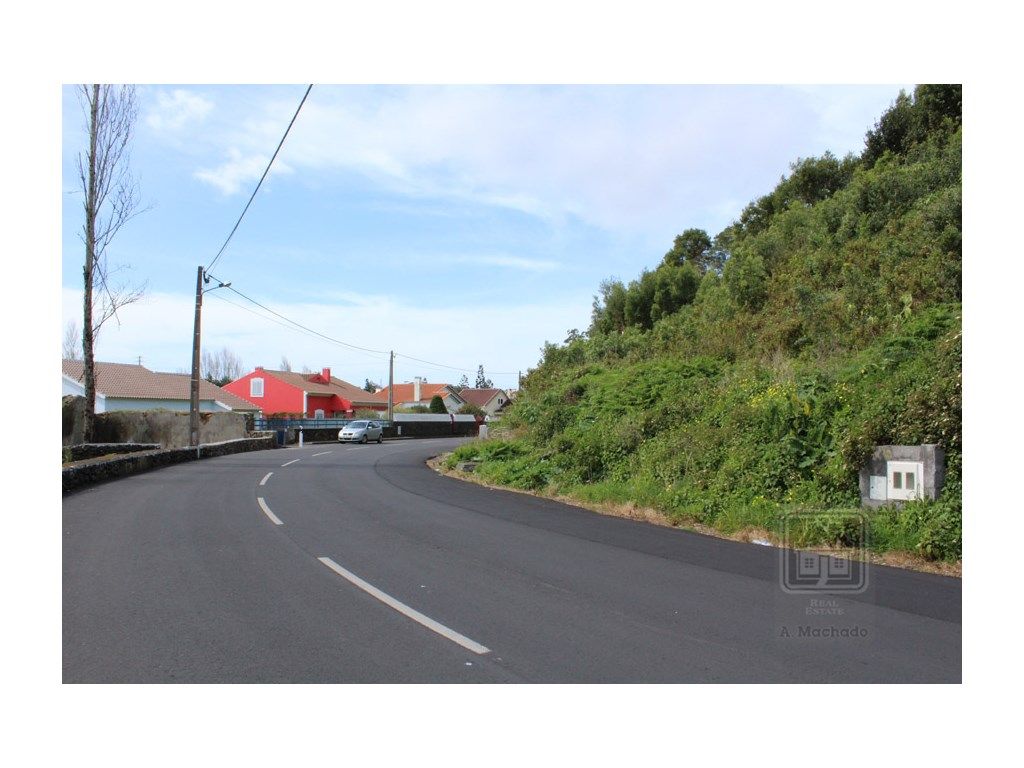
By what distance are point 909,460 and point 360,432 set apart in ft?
125

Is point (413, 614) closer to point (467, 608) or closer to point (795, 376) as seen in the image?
point (467, 608)

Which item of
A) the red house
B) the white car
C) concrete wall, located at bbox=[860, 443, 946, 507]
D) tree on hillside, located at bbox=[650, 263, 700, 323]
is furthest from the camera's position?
the red house

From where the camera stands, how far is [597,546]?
8.78 m

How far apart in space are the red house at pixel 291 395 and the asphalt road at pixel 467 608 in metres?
55.6

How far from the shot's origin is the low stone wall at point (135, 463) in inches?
613

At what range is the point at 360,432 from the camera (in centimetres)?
4397

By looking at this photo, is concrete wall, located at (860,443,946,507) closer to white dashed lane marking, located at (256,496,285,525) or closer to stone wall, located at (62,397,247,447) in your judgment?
white dashed lane marking, located at (256,496,285,525)

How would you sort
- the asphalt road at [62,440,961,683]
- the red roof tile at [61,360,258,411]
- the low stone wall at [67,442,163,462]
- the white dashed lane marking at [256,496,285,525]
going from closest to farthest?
the asphalt road at [62,440,961,683] → the white dashed lane marking at [256,496,285,525] → the low stone wall at [67,442,163,462] → the red roof tile at [61,360,258,411]

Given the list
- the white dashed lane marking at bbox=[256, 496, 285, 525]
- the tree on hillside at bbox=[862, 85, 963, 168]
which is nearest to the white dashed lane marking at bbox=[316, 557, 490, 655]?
the white dashed lane marking at bbox=[256, 496, 285, 525]

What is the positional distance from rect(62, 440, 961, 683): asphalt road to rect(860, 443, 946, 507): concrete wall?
1720mm

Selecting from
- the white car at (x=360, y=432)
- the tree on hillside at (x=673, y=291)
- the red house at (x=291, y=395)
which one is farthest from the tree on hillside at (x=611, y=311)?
the red house at (x=291, y=395)

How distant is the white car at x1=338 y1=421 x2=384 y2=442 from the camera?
143 feet

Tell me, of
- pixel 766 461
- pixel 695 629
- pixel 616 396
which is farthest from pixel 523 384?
pixel 695 629

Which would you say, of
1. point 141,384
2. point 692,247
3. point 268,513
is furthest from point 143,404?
point 268,513
